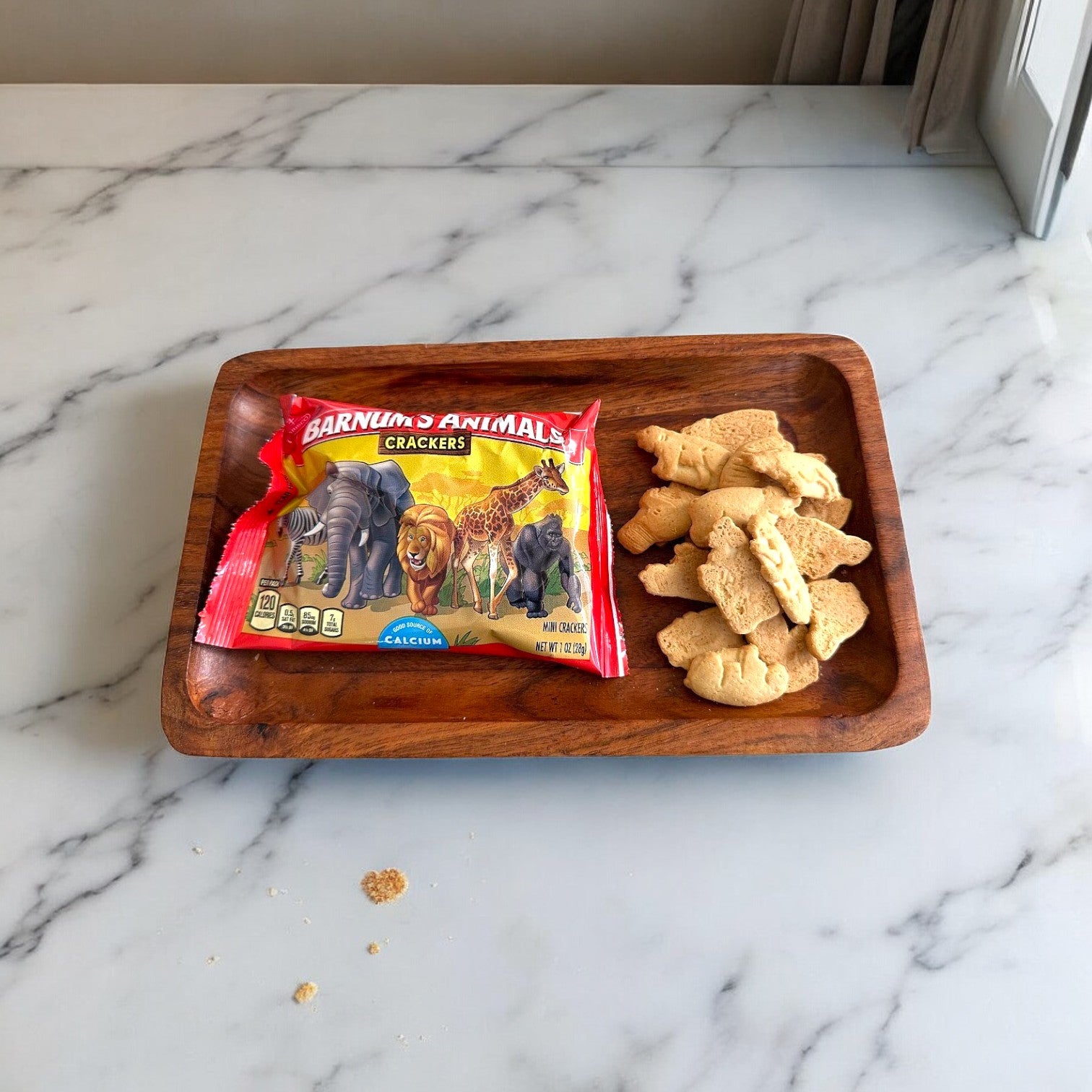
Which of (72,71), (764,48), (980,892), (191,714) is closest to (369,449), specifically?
(191,714)

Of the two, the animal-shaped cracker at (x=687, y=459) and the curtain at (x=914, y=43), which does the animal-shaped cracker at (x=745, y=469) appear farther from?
the curtain at (x=914, y=43)

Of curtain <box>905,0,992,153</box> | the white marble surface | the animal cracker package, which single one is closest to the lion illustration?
the animal cracker package

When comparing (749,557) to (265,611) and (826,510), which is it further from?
(265,611)

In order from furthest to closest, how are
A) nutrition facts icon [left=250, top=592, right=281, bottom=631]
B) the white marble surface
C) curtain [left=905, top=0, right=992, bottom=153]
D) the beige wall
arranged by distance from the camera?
1. the beige wall
2. curtain [left=905, top=0, right=992, bottom=153]
3. nutrition facts icon [left=250, top=592, right=281, bottom=631]
4. the white marble surface

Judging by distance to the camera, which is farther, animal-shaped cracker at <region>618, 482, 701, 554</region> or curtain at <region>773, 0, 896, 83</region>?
curtain at <region>773, 0, 896, 83</region>

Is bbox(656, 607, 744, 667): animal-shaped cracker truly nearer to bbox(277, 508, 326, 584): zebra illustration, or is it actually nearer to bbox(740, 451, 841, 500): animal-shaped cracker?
bbox(740, 451, 841, 500): animal-shaped cracker

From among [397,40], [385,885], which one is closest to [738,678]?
[385,885]
